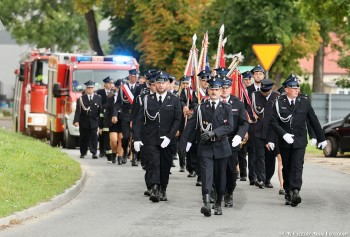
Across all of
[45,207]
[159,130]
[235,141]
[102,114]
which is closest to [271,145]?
[159,130]

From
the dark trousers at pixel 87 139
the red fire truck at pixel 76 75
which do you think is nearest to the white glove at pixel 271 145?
the dark trousers at pixel 87 139

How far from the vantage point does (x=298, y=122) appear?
55.7 ft

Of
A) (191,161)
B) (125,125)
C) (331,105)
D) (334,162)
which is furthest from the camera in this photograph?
(331,105)

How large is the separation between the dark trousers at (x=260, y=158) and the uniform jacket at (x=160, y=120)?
8.95 ft

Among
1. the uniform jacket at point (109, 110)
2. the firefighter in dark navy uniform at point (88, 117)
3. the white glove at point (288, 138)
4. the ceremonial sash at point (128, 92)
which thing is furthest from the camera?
the firefighter in dark navy uniform at point (88, 117)

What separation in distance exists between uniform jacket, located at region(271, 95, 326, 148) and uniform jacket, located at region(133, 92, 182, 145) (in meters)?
1.45

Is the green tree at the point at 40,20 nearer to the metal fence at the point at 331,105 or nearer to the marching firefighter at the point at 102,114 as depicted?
the metal fence at the point at 331,105

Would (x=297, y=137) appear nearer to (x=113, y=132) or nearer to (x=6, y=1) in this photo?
(x=113, y=132)

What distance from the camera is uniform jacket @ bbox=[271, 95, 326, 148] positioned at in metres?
16.9

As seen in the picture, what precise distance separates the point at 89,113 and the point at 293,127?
1144 centimetres

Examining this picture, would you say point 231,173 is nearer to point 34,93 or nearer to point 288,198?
point 288,198

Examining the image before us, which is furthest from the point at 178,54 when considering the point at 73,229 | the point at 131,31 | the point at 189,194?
the point at 73,229

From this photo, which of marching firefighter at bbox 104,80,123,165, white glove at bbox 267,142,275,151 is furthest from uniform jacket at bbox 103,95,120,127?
white glove at bbox 267,142,275,151

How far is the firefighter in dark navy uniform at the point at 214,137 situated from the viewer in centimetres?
1526
